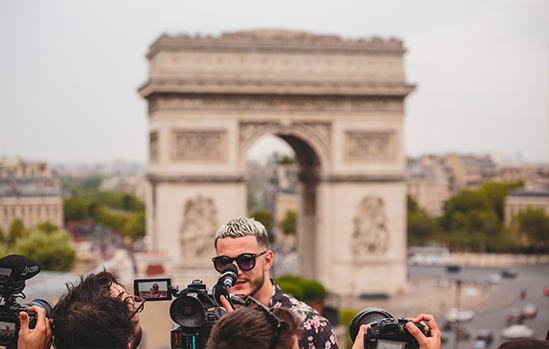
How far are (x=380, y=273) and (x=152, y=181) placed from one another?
25.3ft

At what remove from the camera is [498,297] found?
33219 millimetres

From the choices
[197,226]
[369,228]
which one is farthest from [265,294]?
[369,228]

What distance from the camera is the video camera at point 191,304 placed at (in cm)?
300

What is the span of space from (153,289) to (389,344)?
114 centimetres

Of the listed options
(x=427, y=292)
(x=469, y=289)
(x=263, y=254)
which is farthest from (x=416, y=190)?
(x=263, y=254)

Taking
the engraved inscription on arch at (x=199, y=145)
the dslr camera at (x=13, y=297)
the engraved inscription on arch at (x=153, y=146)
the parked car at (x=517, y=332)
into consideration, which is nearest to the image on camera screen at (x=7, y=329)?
the dslr camera at (x=13, y=297)

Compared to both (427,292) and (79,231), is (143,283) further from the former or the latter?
(79,231)

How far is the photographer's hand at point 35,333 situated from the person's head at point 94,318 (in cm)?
13

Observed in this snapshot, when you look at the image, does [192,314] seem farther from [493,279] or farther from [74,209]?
[74,209]

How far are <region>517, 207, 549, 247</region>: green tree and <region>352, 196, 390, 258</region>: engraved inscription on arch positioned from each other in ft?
117

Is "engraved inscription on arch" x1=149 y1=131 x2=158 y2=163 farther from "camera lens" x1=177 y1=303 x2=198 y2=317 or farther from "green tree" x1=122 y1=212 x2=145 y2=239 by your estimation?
"green tree" x1=122 y1=212 x2=145 y2=239

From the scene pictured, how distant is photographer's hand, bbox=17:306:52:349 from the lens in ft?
9.78

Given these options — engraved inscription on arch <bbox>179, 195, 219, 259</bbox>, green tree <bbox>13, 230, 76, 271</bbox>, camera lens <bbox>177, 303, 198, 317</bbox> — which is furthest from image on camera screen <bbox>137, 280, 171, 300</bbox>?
green tree <bbox>13, 230, 76, 271</bbox>

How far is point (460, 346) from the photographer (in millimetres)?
23516
